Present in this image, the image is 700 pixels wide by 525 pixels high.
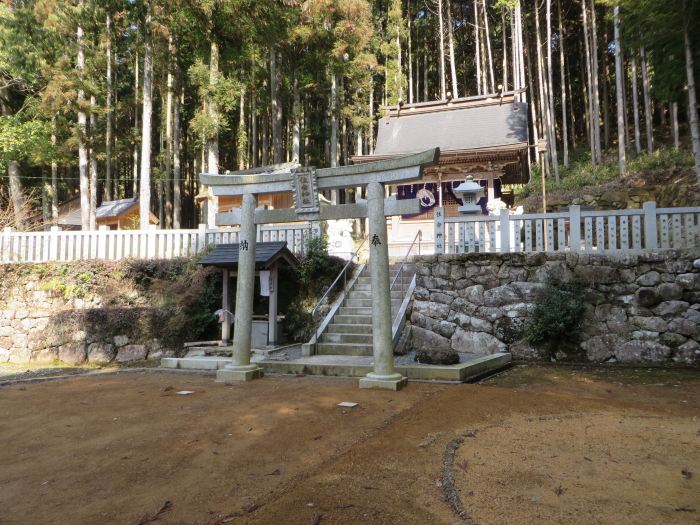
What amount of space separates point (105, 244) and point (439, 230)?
26.6ft

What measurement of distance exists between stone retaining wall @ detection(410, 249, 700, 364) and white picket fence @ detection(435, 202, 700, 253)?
0.85ft

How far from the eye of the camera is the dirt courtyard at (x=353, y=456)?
93.7 inches

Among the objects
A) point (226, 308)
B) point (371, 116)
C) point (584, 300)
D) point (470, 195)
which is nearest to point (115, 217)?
point (371, 116)

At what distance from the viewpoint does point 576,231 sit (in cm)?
758

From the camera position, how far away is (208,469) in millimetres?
2979

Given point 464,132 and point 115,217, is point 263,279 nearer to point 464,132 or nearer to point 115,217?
point 464,132

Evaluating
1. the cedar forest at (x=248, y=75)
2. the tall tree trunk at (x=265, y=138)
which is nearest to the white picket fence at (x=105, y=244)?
the cedar forest at (x=248, y=75)

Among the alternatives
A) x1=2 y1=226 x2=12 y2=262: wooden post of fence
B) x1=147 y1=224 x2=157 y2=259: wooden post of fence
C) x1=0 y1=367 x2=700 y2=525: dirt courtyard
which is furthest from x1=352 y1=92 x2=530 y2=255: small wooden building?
x1=2 y1=226 x2=12 y2=262: wooden post of fence

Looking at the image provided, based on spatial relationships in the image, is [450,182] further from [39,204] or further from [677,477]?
[39,204]

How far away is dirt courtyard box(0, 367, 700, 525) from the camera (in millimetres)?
2379

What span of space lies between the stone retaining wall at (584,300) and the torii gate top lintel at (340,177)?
2690mm

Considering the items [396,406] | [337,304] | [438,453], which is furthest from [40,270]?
[438,453]

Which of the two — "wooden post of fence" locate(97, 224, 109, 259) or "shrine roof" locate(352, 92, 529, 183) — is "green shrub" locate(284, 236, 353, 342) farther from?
"shrine roof" locate(352, 92, 529, 183)

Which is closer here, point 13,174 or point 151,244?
→ point 151,244
